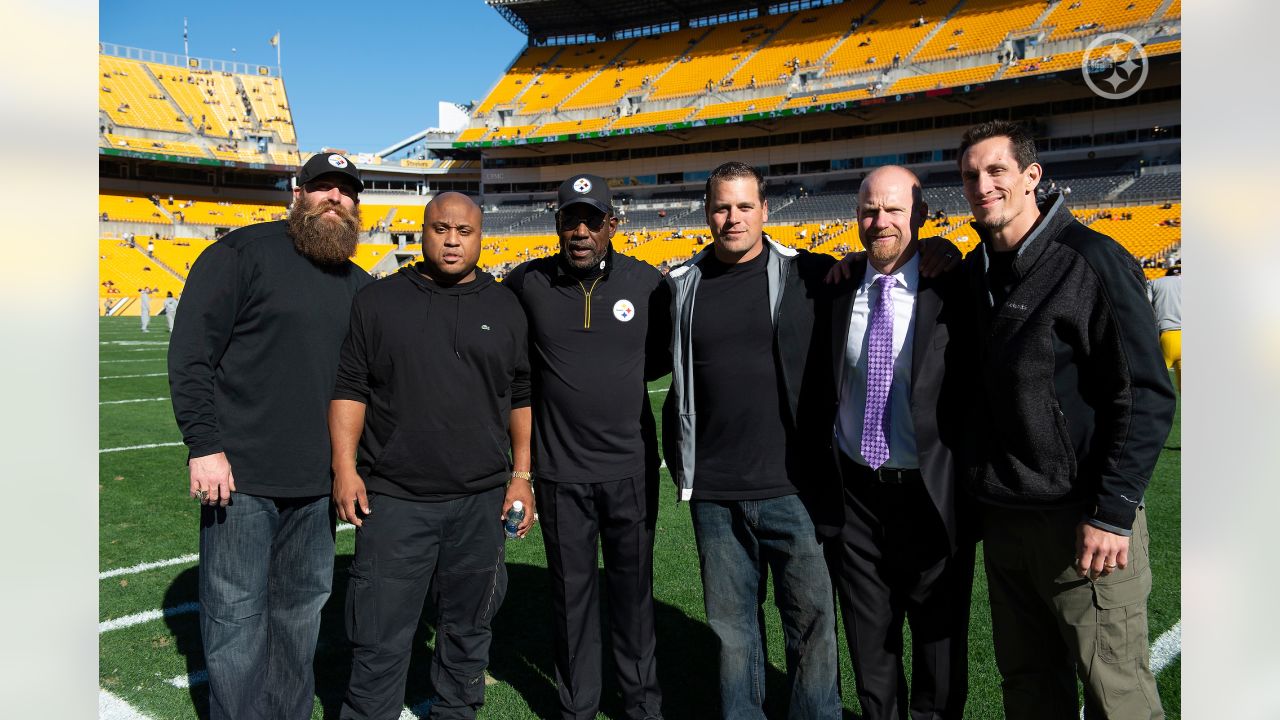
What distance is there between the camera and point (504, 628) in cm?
410

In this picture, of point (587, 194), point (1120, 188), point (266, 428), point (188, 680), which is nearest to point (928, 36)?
point (1120, 188)

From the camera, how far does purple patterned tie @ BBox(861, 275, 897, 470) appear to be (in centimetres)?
268

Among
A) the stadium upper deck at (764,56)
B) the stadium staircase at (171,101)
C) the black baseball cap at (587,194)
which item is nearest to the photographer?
the black baseball cap at (587,194)

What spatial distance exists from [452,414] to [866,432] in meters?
1.47

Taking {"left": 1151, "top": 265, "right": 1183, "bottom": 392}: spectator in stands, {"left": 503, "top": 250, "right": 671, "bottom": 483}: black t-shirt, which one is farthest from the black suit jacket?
{"left": 1151, "top": 265, "right": 1183, "bottom": 392}: spectator in stands

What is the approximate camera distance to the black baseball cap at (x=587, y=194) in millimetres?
3076

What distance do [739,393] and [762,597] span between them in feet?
2.63

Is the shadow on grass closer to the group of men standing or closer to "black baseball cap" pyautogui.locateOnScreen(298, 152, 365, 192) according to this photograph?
the group of men standing

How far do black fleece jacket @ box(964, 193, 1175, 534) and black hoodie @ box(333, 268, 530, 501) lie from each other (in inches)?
67.6

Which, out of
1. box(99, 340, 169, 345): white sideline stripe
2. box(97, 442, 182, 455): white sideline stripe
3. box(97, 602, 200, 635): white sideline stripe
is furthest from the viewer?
box(99, 340, 169, 345): white sideline stripe

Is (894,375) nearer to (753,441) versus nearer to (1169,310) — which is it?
(753,441)

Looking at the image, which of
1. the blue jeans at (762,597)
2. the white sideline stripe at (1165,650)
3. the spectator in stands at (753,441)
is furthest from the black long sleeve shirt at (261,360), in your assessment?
the white sideline stripe at (1165,650)

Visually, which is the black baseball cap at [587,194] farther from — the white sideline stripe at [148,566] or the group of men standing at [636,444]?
the white sideline stripe at [148,566]

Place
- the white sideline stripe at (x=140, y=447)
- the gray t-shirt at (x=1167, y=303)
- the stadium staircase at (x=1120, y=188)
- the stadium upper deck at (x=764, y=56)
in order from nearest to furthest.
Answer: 1. the gray t-shirt at (x=1167, y=303)
2. the white sideline stripe at (x=140, y=447)
3. the stadium staircase at (x=1120, y=188)
4. the stadium upper deck at (x=764, y=56)
